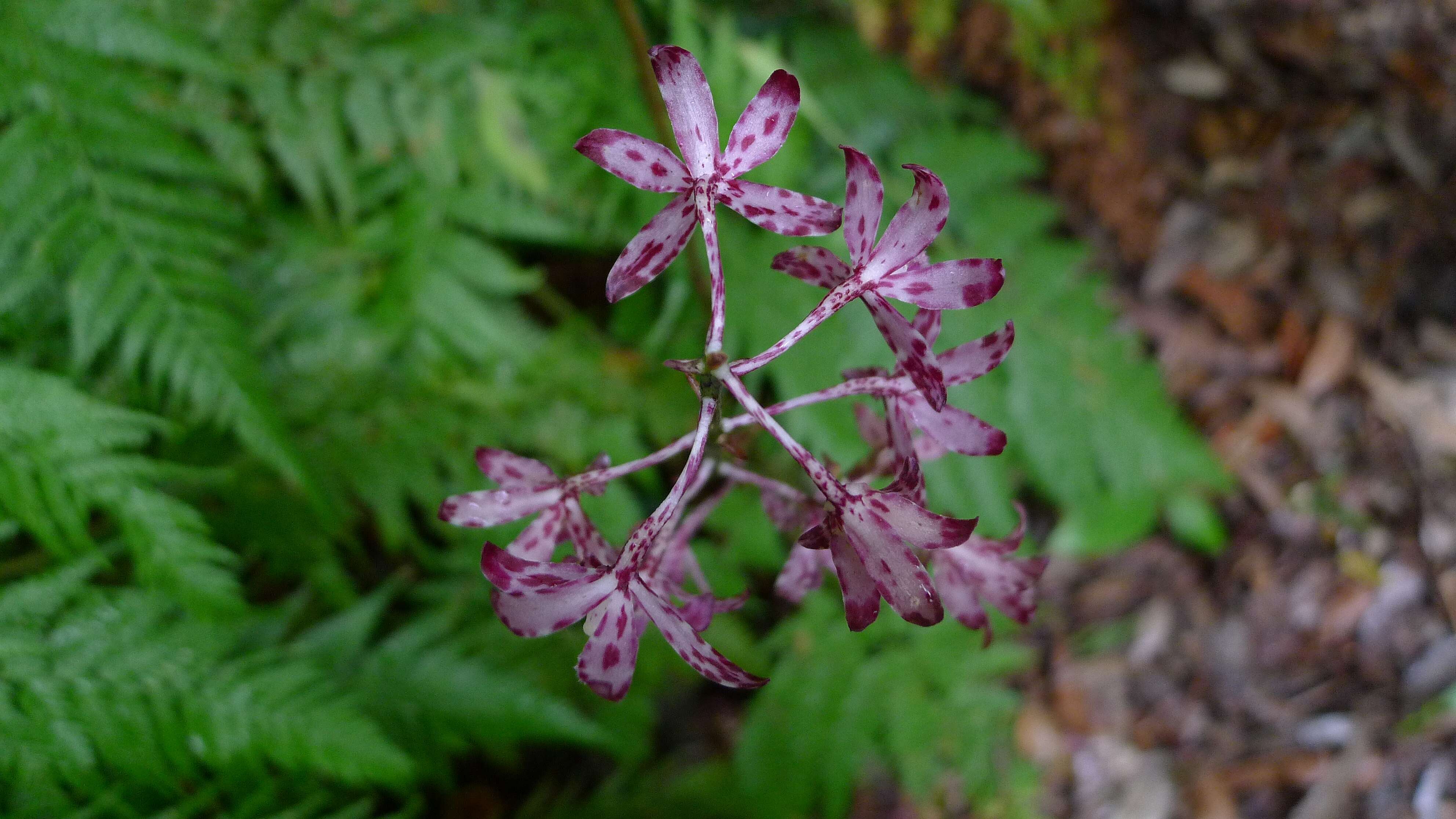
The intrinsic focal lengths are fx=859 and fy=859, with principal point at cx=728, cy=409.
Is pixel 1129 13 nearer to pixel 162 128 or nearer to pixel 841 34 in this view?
pixel 841 34

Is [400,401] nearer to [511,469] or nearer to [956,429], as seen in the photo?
[511,469]

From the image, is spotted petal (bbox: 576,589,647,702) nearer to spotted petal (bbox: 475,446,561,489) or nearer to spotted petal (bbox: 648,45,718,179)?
spotted petal (bbox: 475,446,561,489)

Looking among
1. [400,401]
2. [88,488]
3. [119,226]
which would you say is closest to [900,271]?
[88,488]

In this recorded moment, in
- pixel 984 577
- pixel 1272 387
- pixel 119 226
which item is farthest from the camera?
pixel 1272 387

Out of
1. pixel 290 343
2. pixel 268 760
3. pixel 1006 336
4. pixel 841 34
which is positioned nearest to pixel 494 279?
pixel 290 343

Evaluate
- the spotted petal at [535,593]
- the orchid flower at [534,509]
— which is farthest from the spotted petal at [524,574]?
the orchid flower at [534,509]

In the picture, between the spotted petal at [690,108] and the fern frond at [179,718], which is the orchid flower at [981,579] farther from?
the fern frond at [179,718]
